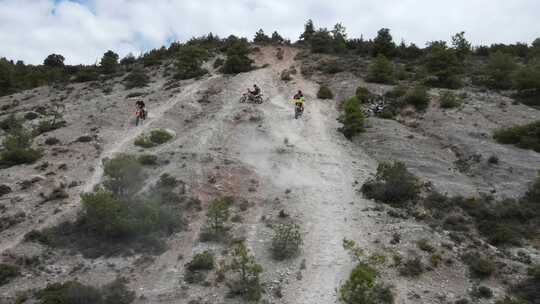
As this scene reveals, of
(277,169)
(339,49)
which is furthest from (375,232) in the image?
(339,49)

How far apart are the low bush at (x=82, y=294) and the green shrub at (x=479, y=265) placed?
12.7 meters

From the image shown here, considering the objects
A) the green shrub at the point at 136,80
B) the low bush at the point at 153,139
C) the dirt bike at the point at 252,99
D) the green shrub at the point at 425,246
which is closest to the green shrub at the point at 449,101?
the dirt bike at the point at 252,99

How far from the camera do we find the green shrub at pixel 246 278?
57.8 feet

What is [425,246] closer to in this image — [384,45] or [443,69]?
[443,69]

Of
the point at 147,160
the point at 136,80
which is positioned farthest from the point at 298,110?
the point at 136,80

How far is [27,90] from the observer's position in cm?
5172

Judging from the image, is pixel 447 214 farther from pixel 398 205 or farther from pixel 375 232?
pixel 375 232

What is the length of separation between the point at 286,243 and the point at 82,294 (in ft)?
26.2

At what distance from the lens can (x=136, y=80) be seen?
157ft

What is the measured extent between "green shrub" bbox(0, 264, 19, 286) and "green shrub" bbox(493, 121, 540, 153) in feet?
86.8

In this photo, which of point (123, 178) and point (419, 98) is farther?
point (419, 98)

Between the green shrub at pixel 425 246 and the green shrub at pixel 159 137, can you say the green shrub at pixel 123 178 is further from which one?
the green shrub at pixel 425 246

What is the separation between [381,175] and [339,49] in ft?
114

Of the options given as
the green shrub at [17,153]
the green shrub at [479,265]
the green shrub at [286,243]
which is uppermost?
the green shrub at [17,153]
